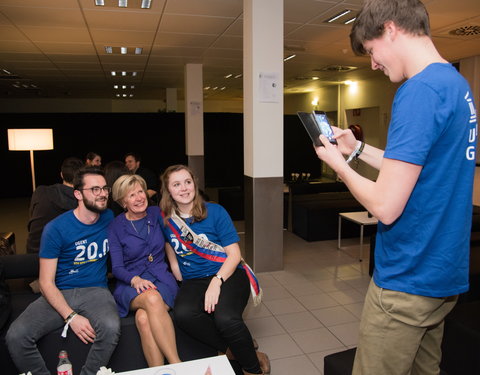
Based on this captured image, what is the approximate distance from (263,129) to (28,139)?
315 centimetres

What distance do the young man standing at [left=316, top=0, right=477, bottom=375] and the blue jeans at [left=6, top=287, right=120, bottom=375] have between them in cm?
148

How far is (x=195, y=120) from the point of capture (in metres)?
8.04

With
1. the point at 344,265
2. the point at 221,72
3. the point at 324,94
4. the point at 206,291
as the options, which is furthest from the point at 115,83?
the point at 206,291

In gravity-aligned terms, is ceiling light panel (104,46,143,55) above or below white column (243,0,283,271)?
above

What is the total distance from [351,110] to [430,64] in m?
10.8

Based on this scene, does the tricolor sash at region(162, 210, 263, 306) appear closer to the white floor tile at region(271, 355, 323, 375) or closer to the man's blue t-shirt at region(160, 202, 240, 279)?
the man's blue t-shirt at region(160, 202, 240, 279)

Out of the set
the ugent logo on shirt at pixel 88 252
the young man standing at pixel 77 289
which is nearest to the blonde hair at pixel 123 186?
the young man standing at pixel 77 289

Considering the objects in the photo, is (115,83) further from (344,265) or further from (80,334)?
(80,334)

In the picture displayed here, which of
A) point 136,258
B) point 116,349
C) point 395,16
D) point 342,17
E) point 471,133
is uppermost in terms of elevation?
point 342,17

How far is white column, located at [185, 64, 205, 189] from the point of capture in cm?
791

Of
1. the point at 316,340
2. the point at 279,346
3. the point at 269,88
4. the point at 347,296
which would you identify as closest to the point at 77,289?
the point at 279,346

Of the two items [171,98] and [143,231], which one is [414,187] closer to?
[143,231]

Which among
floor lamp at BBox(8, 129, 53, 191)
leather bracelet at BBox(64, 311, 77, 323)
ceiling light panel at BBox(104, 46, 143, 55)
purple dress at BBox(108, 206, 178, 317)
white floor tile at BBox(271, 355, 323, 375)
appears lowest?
white floor tile at BBox(271, 355, 323, 375)

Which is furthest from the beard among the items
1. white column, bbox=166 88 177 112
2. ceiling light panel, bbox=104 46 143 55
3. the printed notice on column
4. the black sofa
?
white column, bbox=166 88 177 112
